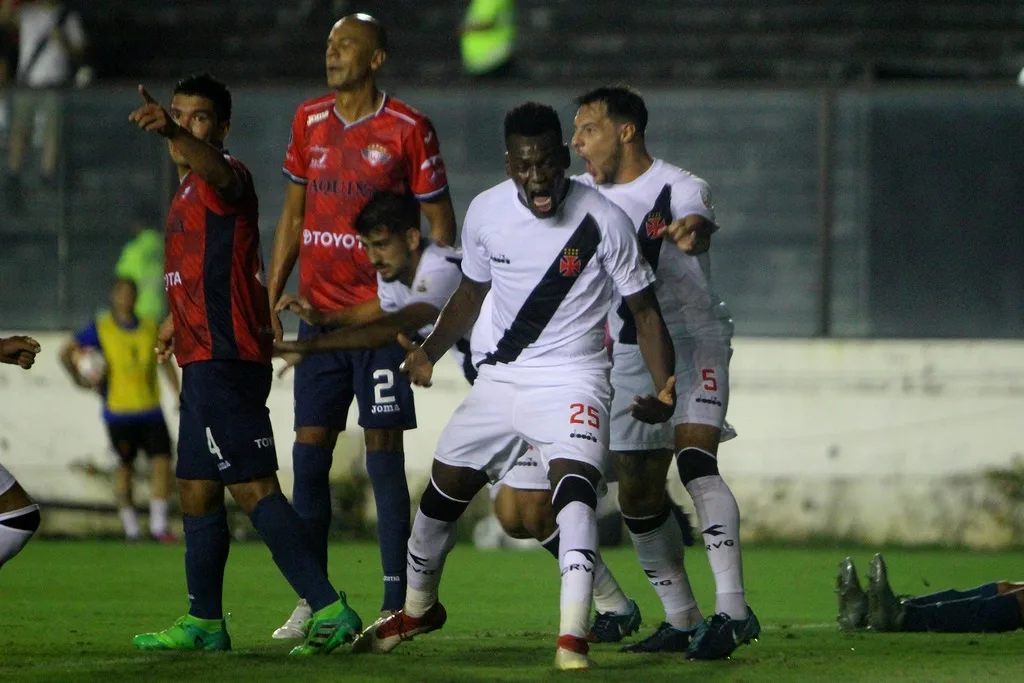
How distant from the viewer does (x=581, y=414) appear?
6.18 metres

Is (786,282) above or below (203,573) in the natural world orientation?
above

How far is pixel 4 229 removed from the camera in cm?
1329

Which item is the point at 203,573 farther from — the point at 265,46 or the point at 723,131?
the point at 265,46

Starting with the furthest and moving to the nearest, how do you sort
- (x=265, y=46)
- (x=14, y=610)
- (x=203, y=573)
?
(x=265, y=46) → (x=14, y=610) → (x=203, y=573)

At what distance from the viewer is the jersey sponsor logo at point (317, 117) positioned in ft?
24.7

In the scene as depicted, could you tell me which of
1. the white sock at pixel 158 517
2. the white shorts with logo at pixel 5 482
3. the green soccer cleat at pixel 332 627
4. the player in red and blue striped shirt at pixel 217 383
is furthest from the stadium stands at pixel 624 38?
the white shorts with logo at pixel 5 482

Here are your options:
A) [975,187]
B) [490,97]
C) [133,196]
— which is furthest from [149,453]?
[975,187]

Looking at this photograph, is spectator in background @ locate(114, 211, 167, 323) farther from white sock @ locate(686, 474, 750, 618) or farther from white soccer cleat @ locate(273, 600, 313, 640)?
white sock @ locate(686, 474, 750, 618)

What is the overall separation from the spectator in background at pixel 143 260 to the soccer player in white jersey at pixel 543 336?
7.01m

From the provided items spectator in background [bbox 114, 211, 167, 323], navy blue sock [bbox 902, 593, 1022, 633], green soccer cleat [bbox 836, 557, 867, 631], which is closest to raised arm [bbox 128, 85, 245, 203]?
green soccer cleat [bbox 836, 557, 867, 631]

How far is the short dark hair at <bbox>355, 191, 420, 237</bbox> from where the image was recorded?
7.00 metres

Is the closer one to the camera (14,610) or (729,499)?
(729,499)

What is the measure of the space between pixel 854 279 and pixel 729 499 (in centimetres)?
614

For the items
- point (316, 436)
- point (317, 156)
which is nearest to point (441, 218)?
point (317, 156)
